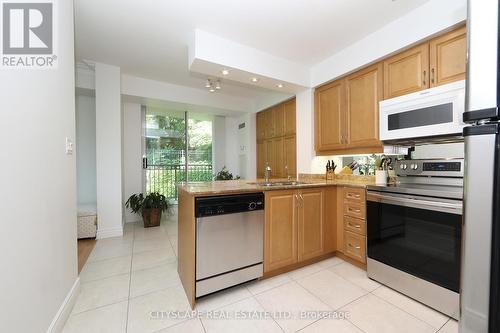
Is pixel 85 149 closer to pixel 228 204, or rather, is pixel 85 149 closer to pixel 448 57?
pixel 228 204

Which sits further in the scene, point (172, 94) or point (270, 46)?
point (172, 94)

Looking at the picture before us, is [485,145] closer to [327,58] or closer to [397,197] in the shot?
[397,197]

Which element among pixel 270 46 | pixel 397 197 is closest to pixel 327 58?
pixel 270 46

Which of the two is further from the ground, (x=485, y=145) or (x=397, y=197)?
(x=485, y=145)

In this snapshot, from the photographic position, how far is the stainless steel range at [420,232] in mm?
1524

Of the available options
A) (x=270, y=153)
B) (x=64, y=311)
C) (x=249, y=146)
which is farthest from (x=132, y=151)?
(x=64, y=311)

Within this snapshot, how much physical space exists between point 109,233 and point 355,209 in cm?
351

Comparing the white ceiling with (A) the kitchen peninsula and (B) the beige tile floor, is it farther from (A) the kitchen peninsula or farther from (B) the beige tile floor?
(B) the beige tile floor

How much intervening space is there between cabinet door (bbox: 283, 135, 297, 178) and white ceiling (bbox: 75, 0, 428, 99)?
4.25 feet

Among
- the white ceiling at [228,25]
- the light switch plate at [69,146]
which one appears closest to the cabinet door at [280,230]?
the light switch plate at [69,146]

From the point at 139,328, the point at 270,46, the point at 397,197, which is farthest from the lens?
the point at 270,46

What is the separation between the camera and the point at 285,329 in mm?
1456

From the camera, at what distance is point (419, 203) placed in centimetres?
169

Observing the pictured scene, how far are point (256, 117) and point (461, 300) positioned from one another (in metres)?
4.58
